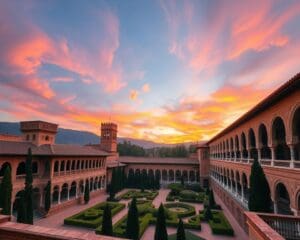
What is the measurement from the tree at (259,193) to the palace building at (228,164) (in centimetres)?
82

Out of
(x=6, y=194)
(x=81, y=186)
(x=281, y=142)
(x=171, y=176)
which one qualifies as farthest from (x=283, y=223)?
(x=171, y=176)

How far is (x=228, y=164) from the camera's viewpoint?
2889cm

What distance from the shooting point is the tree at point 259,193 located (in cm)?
1438

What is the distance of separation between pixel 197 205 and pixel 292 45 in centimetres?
2696

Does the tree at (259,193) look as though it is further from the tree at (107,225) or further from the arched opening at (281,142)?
the tree at (107,225)

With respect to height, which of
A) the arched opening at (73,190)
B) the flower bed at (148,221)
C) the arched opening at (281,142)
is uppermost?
the arched opening at (281,142)

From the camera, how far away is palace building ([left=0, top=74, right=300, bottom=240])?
10293 millimetres

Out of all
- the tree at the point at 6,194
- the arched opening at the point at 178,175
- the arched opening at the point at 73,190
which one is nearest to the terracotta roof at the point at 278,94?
the tree at the point at 6,194

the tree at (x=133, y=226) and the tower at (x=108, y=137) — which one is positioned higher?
the tower at (x=108, y=137)

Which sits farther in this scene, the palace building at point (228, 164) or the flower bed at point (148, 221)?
the flower bed at point (148, 221)

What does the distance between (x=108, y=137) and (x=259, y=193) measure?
Result: 4715cm

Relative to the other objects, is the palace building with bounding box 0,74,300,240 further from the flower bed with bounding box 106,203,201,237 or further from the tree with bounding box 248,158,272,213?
the flower bed with bounding box 106,203,201,237

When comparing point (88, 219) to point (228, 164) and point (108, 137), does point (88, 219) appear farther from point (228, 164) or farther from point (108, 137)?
point (108, 137)

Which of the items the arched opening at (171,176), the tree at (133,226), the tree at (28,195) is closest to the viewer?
the tree at (133,226)
